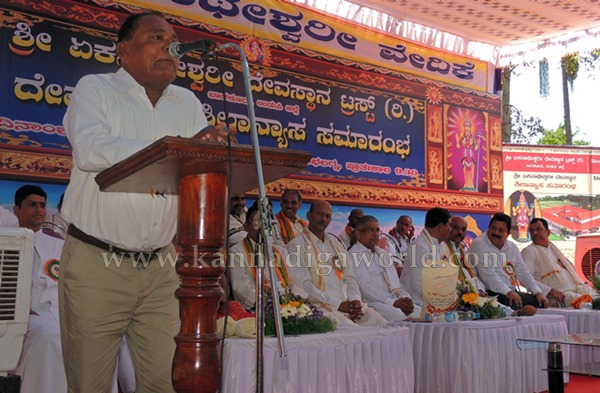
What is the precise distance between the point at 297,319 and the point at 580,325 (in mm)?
3872

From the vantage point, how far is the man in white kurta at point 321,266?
547 centimetres

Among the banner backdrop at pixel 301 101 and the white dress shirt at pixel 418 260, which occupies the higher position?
the banner backdrop at pixel 301 101

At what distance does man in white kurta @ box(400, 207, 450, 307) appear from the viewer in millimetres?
6266

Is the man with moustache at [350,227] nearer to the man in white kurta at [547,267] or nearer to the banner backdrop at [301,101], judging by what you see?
the banner backdrop at [301,101]

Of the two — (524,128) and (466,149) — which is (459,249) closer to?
(466,149)

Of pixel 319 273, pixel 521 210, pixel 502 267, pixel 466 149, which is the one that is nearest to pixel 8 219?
pixel 319 273

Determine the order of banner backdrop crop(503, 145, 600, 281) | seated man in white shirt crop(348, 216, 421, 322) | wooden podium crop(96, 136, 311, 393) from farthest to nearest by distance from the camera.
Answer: banner backdrop crop(503, 145, 600, 281), seated man in white shirt crop(348, 216, 421, 322), wooden podium crop(96, 136, 311, 393)

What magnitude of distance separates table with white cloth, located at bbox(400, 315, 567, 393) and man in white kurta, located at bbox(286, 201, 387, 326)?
21.2 inches

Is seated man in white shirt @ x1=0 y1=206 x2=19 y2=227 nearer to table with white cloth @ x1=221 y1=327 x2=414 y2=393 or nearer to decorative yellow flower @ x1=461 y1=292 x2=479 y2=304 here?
table with white cloth @ x1=221 y1=327 x2=414 y2=393

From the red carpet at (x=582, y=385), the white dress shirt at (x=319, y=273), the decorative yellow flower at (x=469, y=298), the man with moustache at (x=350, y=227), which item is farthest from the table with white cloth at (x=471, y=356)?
the man with moustache at (x=350, y=227)

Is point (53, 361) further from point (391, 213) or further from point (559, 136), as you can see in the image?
point (559, 136)

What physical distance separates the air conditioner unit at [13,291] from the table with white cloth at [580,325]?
18.1 feet

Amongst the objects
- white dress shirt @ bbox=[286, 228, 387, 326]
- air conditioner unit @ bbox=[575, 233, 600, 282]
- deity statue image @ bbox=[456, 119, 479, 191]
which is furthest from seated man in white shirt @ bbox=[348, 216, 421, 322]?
air conditioner unit @ bbox=[575, 233, 600, 282]

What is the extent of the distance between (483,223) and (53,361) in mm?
7113
